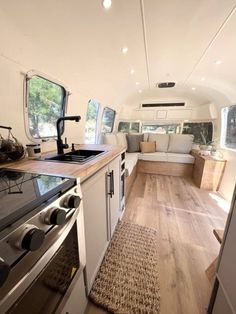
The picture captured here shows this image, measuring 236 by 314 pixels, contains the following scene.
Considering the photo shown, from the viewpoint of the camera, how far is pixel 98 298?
110 cm

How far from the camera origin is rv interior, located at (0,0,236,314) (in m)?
0.60

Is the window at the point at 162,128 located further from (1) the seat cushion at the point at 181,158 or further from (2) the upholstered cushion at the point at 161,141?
(1) the seat cushion at the point at 181,158

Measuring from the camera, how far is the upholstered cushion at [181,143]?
4.07 metres

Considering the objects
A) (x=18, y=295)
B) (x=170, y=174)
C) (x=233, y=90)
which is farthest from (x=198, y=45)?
(x=170, y=174)

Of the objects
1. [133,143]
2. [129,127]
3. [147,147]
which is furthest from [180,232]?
[129,127]

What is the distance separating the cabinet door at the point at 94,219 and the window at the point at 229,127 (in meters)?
2.89

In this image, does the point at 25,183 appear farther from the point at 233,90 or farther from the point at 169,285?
the point at 233,90

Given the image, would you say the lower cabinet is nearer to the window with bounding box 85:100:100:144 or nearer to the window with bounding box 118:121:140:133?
the window with bounding box 85:100:100:144

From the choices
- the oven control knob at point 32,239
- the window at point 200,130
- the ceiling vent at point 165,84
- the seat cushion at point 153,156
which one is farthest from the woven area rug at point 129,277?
the window at point 200,130

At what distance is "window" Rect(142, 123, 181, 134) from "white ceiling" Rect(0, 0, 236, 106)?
225cm

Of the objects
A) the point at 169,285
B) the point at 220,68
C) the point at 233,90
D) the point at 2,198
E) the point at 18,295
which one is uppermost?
the point at 220,68

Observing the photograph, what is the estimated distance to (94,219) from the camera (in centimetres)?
108

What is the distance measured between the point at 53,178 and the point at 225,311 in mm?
1208

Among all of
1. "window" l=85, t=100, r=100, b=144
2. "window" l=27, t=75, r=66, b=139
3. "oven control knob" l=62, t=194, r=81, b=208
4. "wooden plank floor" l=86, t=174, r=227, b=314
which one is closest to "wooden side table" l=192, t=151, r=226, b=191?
"wooden plank floor" l=86, t=174, r=227, b=314
